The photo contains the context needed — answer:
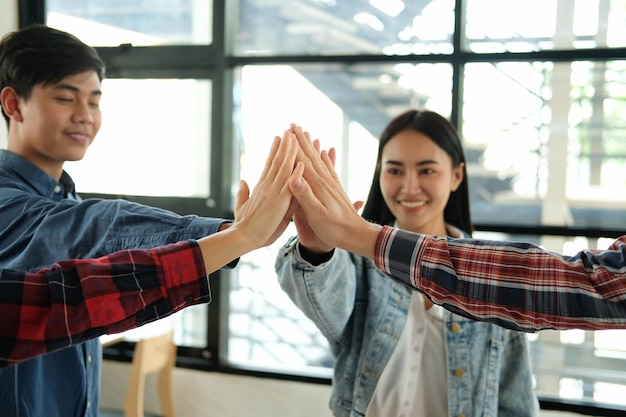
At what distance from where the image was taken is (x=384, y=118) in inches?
113

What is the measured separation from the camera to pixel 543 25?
258cm

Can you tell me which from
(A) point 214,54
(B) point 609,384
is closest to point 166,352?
(A) point 214,54

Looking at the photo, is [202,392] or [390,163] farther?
[202,392]

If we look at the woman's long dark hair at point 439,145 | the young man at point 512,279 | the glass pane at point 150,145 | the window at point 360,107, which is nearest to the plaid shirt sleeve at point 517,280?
the young man at point 512,279

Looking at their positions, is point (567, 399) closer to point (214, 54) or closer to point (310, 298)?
point (310, 298)

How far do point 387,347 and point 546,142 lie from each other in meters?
1.59

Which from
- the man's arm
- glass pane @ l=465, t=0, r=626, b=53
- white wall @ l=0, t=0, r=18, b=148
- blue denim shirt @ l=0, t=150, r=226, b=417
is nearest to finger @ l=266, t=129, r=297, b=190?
blue denim shirt @ l=0, t=150, r=226, b=417

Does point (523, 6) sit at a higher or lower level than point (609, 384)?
higher

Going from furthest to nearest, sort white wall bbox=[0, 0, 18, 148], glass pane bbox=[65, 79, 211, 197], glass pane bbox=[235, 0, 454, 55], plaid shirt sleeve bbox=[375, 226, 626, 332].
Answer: white wall bbox=[0, 0, 18, 148], glass pane bbox=[65, 79, 211, 197], glass pane bbox=[235, 0, 454, 55], plaid shirt sleeve bbox=[375, 226, 626, 332]

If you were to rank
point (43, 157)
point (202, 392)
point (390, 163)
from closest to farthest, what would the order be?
point (43, 157) < point (390, 163) < point (202, 392)

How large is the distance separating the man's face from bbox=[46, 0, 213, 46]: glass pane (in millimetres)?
1786

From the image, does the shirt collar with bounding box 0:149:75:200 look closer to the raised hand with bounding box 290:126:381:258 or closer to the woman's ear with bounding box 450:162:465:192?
the raised hand with bounding box 290:126:381:258

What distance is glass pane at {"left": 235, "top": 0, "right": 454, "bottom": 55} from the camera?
2695 millimetres

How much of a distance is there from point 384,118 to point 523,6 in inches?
28.5
